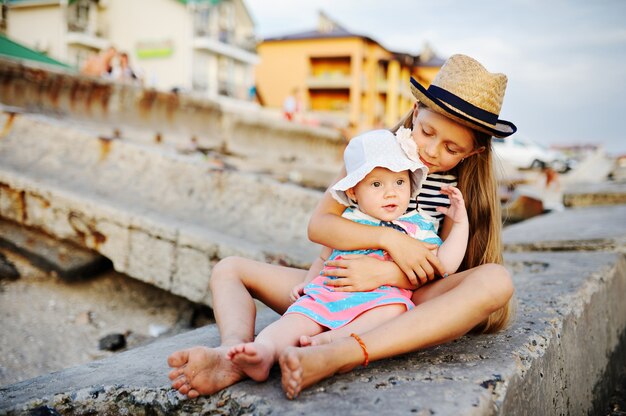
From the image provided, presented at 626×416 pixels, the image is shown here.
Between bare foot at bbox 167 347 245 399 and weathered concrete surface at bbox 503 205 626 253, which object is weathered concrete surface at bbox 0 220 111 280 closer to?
bare foot at bbox 167 347 245 399

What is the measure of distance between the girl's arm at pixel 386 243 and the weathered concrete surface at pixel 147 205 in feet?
3.40

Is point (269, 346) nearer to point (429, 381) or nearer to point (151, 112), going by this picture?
point (429, 381)

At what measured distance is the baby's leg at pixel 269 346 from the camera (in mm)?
1289

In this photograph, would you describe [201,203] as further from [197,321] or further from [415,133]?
[415,133]

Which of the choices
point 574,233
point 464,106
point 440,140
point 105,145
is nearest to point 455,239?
point 440,140

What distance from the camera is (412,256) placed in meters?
1.71

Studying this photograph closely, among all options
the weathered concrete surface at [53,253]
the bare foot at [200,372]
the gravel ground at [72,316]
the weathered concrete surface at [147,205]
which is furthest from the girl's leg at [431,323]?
the weathered concrete surface at [53,253]

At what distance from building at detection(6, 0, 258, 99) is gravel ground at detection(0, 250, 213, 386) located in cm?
2415

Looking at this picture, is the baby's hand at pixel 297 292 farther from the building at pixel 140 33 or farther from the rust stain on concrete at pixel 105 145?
the building at pixel 140 33

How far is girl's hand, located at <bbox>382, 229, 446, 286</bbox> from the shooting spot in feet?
5.60

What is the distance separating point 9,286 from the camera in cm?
316

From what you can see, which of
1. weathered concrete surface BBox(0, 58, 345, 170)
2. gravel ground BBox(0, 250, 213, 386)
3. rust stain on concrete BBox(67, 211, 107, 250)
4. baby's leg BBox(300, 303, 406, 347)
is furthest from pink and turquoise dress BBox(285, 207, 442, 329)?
weathered concrete surface BBox(0, 58, 345, 170)

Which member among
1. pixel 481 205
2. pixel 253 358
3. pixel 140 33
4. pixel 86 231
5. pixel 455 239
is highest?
pixel 140 33

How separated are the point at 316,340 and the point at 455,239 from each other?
2.24 feet
